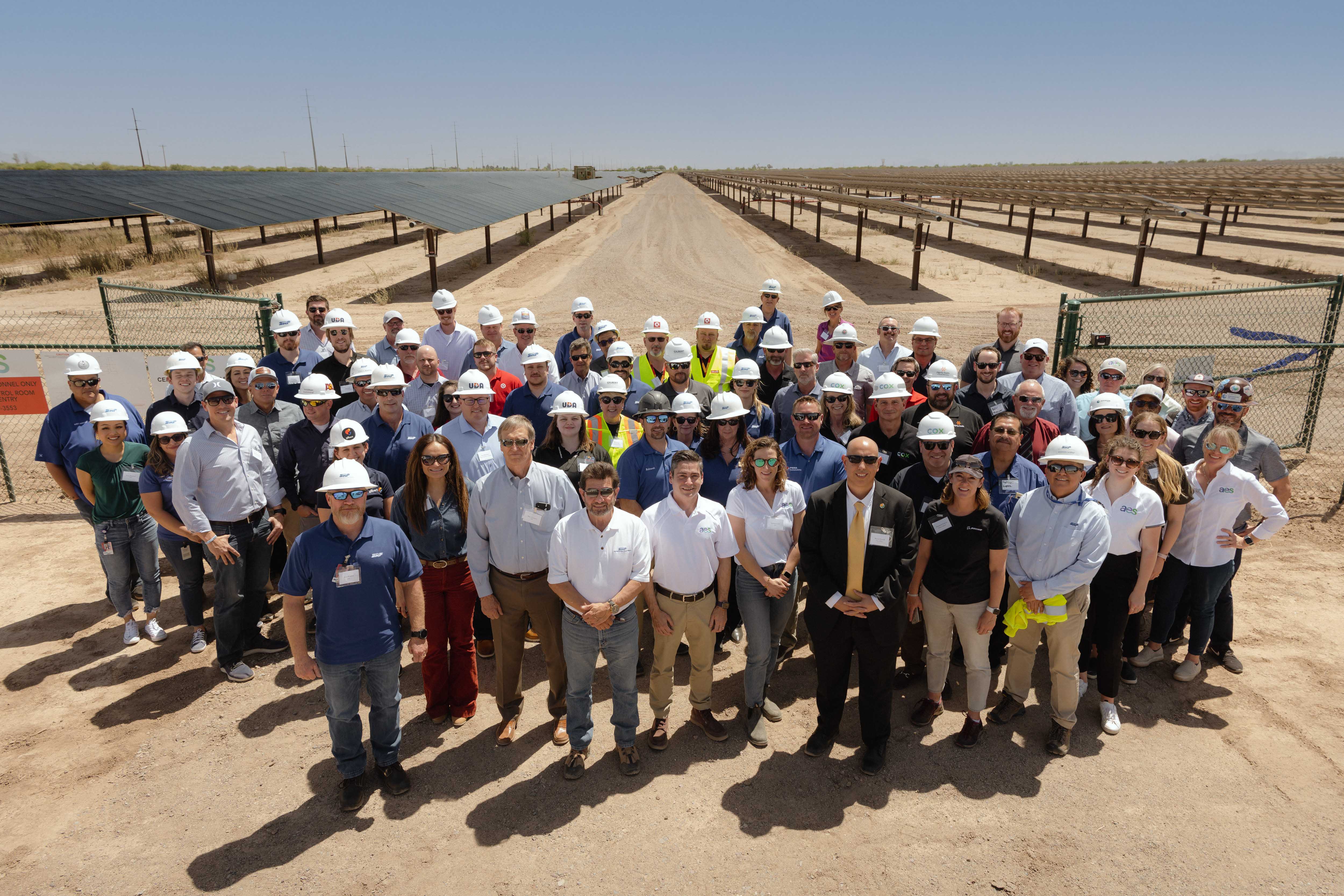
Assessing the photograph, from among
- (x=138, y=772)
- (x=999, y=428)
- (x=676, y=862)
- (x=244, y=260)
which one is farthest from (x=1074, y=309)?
(x=244, y=260)

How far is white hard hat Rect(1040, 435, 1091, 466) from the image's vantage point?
167 inches

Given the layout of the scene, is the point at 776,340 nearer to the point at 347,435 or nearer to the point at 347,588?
the point at 347,435

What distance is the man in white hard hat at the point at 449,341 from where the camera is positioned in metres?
8.44

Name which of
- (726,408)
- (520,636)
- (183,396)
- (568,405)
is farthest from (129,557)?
(726,408)

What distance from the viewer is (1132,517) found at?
14.9ft

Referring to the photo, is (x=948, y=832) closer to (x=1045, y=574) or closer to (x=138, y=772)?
(x=1045, y=574)

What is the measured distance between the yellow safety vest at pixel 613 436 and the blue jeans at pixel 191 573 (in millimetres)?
3107

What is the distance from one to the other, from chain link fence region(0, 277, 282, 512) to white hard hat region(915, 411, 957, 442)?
7370 mm

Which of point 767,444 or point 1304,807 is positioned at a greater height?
point 767,444

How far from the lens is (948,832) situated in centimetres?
411

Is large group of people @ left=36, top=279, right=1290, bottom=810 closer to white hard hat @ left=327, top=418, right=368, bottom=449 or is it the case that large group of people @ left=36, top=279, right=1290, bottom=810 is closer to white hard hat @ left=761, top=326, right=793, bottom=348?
white hard hat @ left=327, top=418, right=368, bottom=449

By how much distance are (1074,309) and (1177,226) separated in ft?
135

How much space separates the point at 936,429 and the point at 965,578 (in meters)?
0.93

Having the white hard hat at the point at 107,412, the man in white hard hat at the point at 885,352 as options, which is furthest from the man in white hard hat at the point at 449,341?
the man in white hard hat at the point at 885,352
